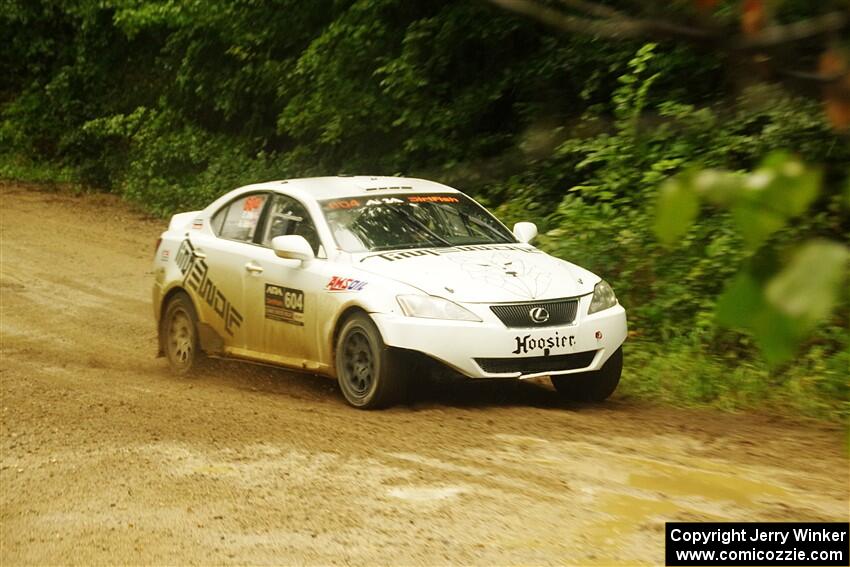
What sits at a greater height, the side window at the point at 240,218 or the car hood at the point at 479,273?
the side window at the point at 240,218

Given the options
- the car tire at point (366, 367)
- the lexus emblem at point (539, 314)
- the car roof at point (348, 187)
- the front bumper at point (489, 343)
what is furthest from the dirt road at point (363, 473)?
the car roof at point (348, 187)

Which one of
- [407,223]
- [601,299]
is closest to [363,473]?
[601,299]

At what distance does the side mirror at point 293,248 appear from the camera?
29.7 ft

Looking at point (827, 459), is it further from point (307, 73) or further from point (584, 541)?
point (307, 73)

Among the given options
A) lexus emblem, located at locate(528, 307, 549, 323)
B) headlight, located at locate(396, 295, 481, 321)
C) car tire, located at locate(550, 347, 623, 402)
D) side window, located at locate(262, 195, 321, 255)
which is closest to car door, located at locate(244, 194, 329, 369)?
side window, located at locate(262, 195, 321, 255)

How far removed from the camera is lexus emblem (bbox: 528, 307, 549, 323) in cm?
830

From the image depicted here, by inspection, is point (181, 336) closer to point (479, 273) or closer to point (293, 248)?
point (293, 248)

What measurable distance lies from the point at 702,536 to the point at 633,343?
5332mm

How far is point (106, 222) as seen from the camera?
2142 cm

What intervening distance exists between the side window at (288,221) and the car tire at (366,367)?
99cm

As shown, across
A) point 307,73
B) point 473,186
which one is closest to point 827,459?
point 473,186

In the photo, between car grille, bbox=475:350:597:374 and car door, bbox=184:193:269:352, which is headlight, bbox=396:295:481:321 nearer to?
car grille, bbox=475:350:597:374

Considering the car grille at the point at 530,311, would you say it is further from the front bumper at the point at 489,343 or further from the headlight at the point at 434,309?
the headlight at the point at 434,309

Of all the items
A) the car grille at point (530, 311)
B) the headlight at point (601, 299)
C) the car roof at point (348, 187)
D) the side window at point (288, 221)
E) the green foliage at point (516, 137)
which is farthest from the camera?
the car roof at point (348, 187)
